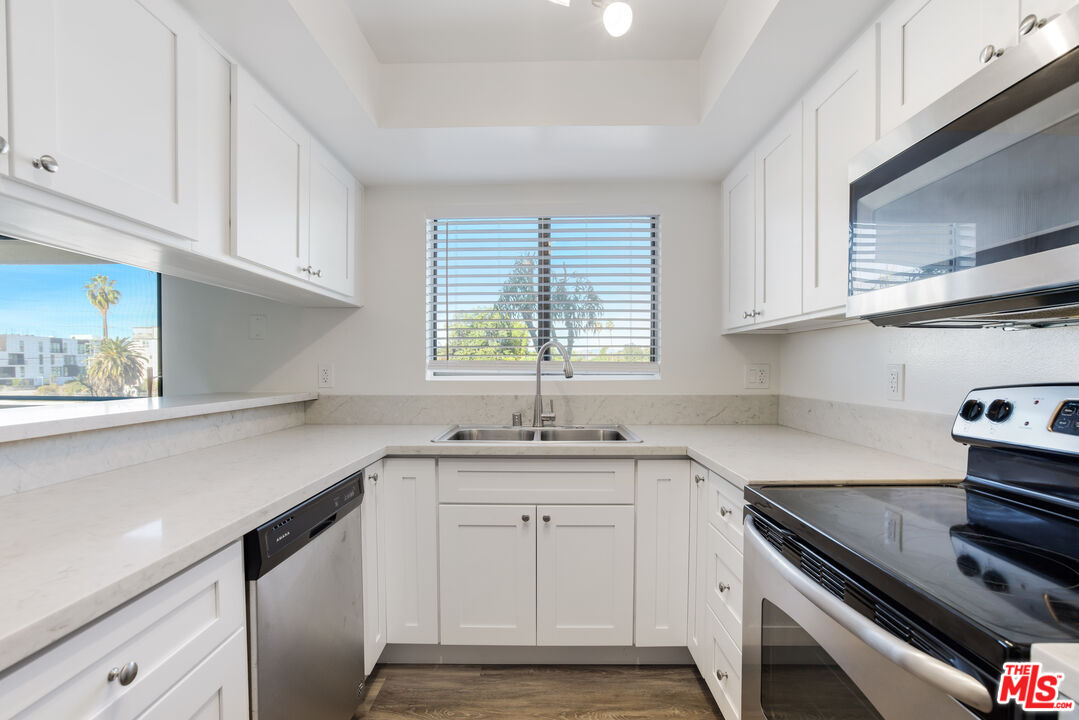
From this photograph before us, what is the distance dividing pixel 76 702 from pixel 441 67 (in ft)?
6.32

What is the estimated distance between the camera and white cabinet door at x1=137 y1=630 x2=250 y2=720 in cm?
77

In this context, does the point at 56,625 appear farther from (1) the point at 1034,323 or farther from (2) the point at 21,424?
(1) the point at 1034,323

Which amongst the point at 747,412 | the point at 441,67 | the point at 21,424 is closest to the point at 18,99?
the point at 21,424

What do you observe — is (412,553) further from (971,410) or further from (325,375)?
(971,410)

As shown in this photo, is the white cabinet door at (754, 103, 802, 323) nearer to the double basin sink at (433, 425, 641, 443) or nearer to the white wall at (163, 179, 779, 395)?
the white wall at (163, 179, 779, 395)

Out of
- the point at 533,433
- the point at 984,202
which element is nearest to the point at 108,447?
the point at 533,433

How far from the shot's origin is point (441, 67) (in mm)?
1752

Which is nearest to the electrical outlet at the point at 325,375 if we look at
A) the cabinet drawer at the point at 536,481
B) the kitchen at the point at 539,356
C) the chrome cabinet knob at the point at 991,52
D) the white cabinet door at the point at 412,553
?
the kitchen at the point at 539,356

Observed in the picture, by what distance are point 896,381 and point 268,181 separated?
2098 mm

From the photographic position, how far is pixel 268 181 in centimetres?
149

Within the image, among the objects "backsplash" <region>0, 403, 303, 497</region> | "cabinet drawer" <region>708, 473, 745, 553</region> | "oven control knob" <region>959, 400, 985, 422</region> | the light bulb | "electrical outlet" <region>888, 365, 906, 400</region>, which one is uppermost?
the light bulb

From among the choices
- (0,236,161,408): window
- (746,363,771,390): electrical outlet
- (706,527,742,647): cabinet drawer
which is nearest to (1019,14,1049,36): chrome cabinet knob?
(706,527,742,647): cabinet drawer

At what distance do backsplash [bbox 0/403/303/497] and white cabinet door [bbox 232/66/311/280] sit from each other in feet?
1.99

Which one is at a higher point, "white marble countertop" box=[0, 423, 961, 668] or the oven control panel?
the oven control panel
